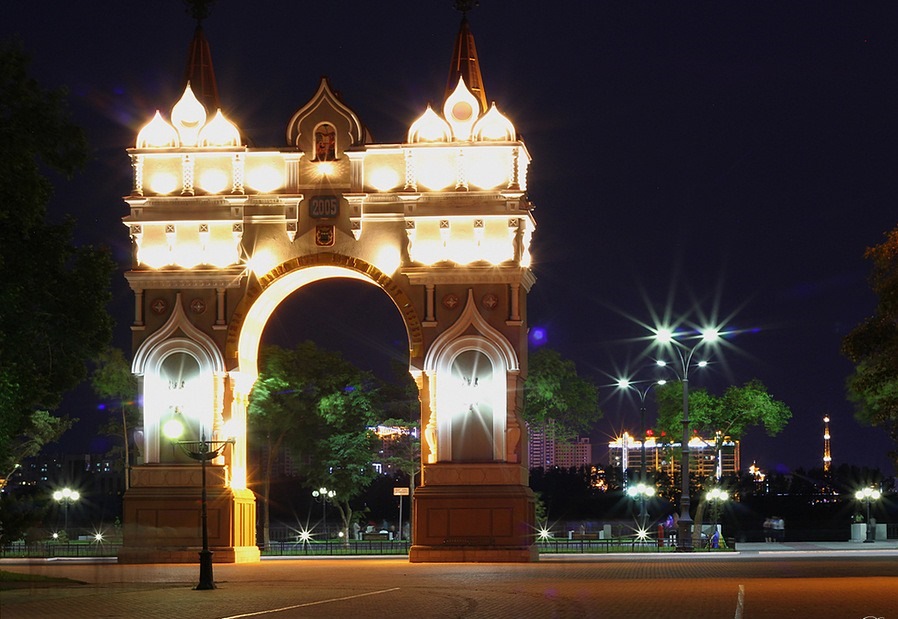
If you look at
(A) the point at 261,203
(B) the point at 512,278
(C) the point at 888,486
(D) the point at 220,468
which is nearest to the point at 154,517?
(D) the point at 220,468

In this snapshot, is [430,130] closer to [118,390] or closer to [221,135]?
[221,135]

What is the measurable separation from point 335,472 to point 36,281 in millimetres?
34163

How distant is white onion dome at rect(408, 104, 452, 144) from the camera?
159 ft

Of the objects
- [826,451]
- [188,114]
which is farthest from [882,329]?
Result: [826,451]

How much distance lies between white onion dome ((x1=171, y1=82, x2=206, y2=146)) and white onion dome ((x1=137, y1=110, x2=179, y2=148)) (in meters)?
0.34

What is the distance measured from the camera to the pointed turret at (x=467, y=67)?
50344mm

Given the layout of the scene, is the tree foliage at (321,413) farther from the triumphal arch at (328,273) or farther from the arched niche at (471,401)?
the arched niche at (471,401)

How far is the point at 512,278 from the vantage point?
47.5 m

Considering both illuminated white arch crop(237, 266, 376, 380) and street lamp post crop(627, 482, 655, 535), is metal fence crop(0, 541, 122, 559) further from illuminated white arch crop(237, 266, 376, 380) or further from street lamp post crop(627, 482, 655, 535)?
street lamp post crop(627, 482, 655, 535)

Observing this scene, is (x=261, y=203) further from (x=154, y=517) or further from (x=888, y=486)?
(x=888, y=486)

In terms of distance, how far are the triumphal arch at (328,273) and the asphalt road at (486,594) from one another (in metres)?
8.96

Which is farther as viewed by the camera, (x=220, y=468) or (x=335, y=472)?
(x=335, y=472)

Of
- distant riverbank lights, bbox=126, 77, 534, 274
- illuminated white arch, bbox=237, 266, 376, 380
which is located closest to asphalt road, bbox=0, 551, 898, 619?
illuminated white arch, bbox=237, 266, 376, 380

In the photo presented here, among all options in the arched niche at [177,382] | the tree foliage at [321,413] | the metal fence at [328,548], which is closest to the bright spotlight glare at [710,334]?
the metal fence at [328,548]
